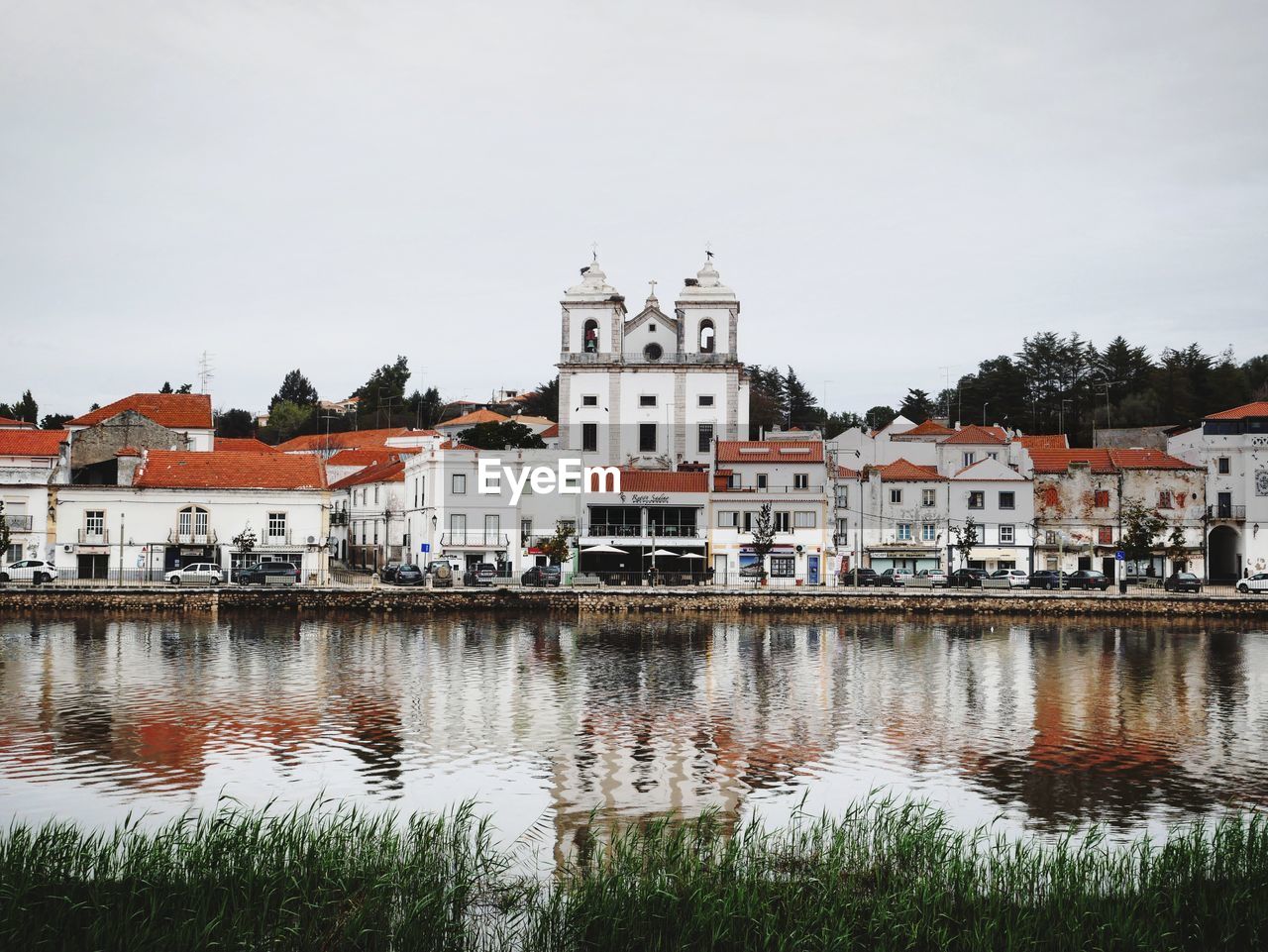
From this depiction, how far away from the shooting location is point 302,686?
112 ft

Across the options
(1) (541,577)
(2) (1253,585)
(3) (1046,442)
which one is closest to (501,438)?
(1) (541,577)

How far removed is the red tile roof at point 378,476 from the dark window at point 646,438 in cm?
1640

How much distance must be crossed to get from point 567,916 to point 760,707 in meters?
18.9

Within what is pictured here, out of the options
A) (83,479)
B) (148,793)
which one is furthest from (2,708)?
(83,479)

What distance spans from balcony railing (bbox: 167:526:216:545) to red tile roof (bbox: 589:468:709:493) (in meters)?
22.1

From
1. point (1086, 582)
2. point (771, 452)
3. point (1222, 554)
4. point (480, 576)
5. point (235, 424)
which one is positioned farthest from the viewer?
point (235, 424)

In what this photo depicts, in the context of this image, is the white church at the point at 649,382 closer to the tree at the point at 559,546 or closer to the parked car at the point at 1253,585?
the tree at the point at 559,546

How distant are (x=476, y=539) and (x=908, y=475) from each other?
1080 inches

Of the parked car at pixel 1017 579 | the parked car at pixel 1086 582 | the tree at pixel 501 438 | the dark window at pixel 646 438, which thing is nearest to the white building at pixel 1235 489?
the parked car at pixel 1086 582

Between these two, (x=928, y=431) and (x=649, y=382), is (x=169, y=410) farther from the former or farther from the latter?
(x=928, y=431)

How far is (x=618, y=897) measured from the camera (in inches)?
536

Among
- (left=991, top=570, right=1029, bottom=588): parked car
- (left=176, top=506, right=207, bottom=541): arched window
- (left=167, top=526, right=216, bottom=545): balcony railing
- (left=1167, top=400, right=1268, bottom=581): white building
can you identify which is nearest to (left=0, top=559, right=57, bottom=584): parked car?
(left=167, top=526, right=216, bottom=545): balcony railing

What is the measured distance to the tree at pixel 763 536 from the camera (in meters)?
68.4

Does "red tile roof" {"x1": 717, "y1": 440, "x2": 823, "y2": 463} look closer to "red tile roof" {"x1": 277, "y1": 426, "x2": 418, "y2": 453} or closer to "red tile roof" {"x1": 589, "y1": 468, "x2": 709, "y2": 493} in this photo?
"red tile roof" {"x1": 589, "y1": 468, "x2": 709, "y2": 493}
